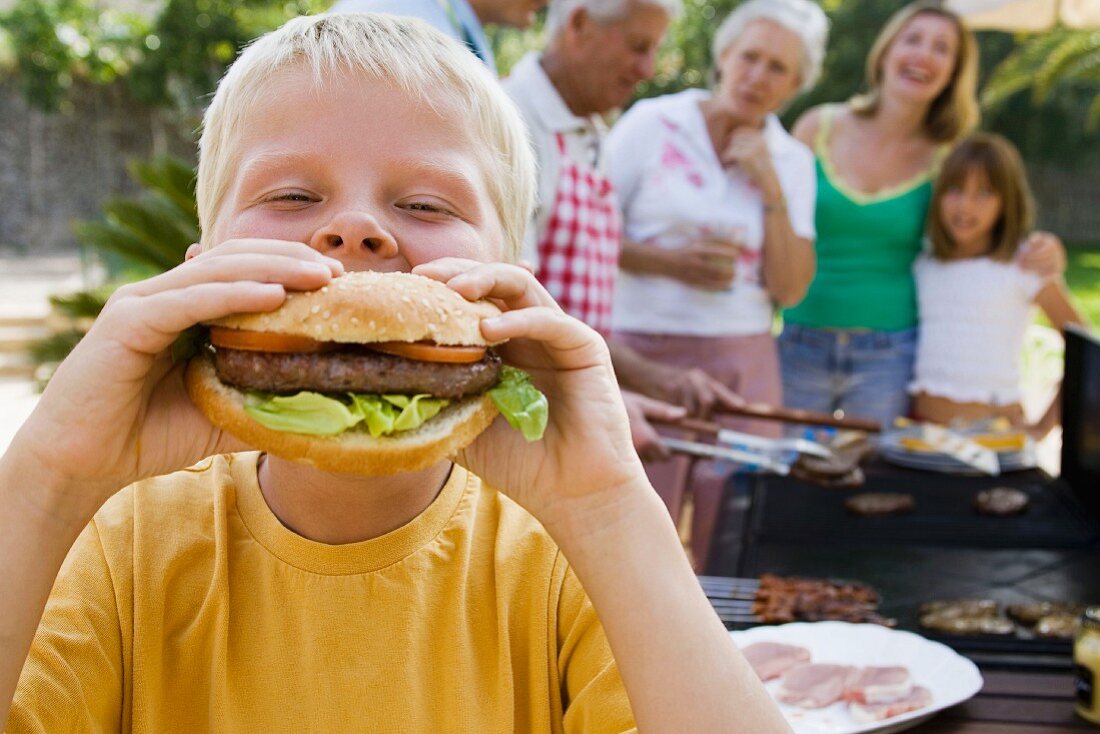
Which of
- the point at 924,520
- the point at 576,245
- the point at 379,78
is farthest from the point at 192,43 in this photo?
the point at 379,78

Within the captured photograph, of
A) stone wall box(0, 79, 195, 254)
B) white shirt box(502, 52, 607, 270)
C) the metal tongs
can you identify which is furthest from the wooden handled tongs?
stone wall box(0, 79, 195, 254)

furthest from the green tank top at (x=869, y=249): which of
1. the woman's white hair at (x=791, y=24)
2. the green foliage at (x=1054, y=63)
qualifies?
the green foliage at (x=1054, y=63)

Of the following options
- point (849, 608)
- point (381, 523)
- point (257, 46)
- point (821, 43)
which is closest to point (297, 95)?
point (257, 46)

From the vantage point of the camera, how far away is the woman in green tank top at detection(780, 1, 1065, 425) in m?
4.87

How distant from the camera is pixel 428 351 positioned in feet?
4.62

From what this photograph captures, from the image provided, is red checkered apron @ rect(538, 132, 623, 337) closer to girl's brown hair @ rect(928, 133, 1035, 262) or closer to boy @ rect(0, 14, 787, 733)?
girl's brown hair @ rect(928, 133, 1035, 262)

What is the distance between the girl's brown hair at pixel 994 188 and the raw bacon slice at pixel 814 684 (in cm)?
327

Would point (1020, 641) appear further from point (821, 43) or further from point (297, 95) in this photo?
point (821, 43)

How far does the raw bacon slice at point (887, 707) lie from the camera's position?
72.6 inches

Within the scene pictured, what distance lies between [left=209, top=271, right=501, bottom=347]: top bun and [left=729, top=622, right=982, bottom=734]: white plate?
0.99 metres

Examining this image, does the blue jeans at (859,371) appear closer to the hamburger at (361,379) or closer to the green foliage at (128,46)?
the hamburger at (361,379)

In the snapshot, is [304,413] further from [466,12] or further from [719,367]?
[719,367]

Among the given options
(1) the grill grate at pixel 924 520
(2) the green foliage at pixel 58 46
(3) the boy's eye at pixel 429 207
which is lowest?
(1) the grill grate at pixel 924 520

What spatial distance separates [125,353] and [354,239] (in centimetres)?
34
